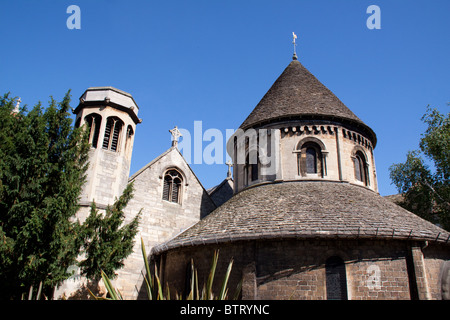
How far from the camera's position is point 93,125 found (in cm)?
1756

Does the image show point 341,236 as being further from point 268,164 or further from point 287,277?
point 268,164

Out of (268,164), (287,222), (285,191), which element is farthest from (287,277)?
(268,164)

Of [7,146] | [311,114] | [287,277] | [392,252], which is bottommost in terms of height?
[287,277]

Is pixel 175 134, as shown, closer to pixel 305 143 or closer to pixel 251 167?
pixel 251 167

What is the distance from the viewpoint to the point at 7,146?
1467 centimetres

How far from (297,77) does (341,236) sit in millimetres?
12407

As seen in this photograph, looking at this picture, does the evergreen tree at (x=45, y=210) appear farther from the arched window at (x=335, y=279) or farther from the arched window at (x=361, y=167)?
the arched window at (x=361, y=167)

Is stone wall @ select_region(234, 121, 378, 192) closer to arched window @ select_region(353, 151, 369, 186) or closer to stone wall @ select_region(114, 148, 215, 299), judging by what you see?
arched window @ select_region(353, 151, 369, 186)

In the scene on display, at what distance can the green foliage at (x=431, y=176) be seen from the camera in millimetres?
A: 22703

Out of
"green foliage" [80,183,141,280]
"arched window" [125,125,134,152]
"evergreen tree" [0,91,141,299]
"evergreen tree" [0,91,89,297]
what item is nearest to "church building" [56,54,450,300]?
"arched window" [125,125,134,152]

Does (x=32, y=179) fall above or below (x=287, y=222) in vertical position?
above

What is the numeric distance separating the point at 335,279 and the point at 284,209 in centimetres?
308

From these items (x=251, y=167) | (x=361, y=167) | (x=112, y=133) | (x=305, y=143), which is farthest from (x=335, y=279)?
(x=112, y=133)
